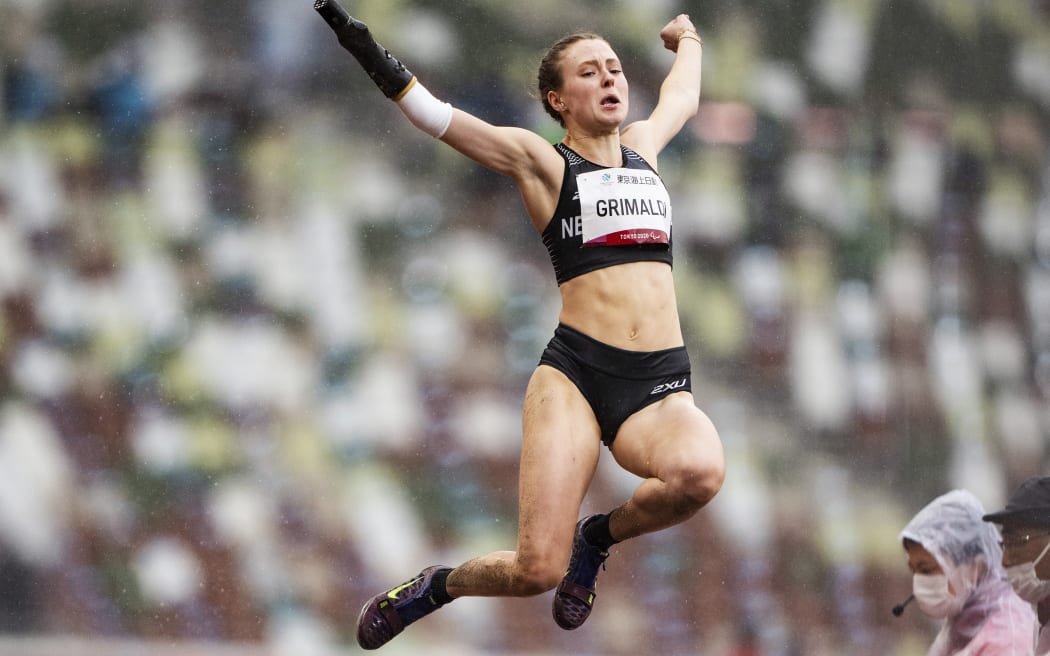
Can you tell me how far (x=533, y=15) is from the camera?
6195mm

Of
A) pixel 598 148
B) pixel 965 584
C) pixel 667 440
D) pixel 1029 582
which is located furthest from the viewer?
pixel 965 584

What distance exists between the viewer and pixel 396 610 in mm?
3775

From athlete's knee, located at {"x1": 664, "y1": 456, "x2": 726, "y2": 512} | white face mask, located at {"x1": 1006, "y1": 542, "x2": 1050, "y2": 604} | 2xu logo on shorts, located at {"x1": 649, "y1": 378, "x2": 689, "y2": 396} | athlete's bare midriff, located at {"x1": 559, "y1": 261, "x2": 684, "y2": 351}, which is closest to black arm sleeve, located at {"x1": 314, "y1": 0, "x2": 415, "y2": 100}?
athlete's bare midriff, located at {"x1": 559, "y1": 261, "x2": 684, "y2": 351}

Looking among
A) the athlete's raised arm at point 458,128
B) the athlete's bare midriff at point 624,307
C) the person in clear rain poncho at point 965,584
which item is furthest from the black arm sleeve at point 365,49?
the person in clear rain poncho at point 965,584

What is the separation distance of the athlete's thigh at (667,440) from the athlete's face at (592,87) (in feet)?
2.79

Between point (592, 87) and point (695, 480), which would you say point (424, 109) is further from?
point (695, 480)

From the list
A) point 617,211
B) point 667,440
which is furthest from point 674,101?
point 667,440

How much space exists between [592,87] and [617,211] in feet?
1.31

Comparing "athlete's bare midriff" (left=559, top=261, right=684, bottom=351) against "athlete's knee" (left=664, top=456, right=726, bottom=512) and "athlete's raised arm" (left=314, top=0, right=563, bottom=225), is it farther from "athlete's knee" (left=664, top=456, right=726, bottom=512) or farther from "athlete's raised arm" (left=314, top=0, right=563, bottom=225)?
"athlete's knee" (left=664, top=456, right=726, bottom=512)

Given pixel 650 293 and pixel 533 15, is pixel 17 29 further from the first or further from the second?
pixel 650 293

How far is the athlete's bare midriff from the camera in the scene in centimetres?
354

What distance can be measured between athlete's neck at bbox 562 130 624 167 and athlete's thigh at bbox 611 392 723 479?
727 millimetres

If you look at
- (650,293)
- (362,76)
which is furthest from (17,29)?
(650,293)

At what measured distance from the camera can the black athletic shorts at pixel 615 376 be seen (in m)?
3.50
